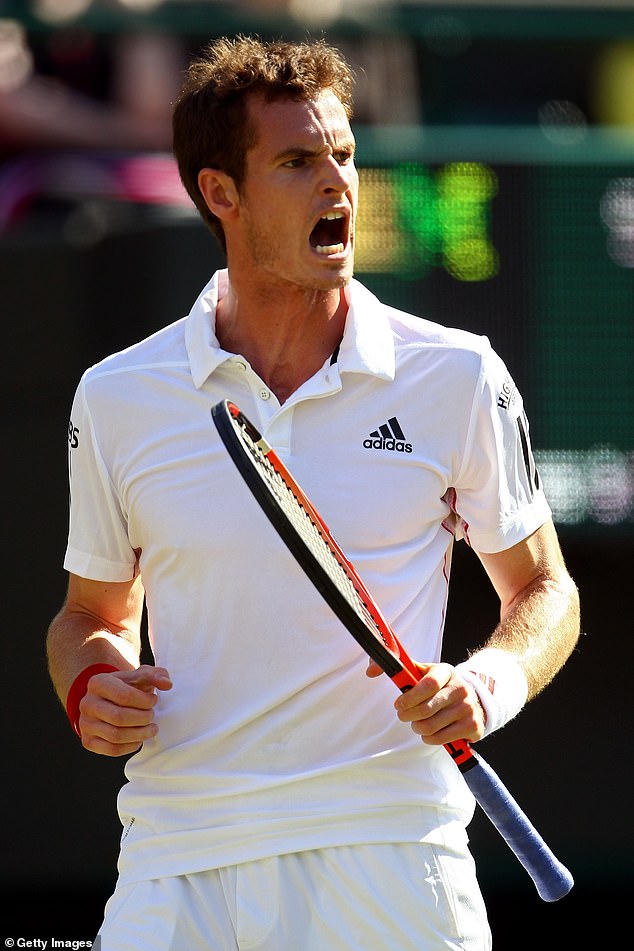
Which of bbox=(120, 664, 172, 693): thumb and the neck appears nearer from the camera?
bbox=(120, 664, 172, 693): thumb

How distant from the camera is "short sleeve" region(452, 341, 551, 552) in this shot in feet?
9.69

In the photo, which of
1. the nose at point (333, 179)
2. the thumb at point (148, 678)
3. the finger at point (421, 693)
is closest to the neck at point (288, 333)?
the nose at point (333, 179)

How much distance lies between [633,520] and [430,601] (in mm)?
2399

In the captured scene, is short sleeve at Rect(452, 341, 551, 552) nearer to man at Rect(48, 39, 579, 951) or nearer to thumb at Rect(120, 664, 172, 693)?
man at Rect(48, 39, 579, 951)

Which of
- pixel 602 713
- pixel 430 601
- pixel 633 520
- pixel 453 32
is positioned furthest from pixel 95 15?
pixel 430 601

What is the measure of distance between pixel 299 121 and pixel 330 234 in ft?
0.73

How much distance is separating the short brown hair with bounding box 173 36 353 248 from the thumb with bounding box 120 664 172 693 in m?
1.03

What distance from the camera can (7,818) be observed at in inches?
212

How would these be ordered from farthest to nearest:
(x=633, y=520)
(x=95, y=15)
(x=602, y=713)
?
(x=95, y=15) < (x=602, y=713) < (x=633, y=520)

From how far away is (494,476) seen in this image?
295cm

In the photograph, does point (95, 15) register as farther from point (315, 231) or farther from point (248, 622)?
point (248, 622)

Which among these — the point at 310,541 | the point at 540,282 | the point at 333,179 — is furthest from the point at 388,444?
the point at 540,282

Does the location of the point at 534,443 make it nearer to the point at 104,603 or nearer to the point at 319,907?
the point at 104,603

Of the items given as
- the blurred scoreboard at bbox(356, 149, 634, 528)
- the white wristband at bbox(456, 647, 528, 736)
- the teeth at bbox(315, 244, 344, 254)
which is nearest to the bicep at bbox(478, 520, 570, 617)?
the white wristband at bbox(456, 647, 528, 736)
